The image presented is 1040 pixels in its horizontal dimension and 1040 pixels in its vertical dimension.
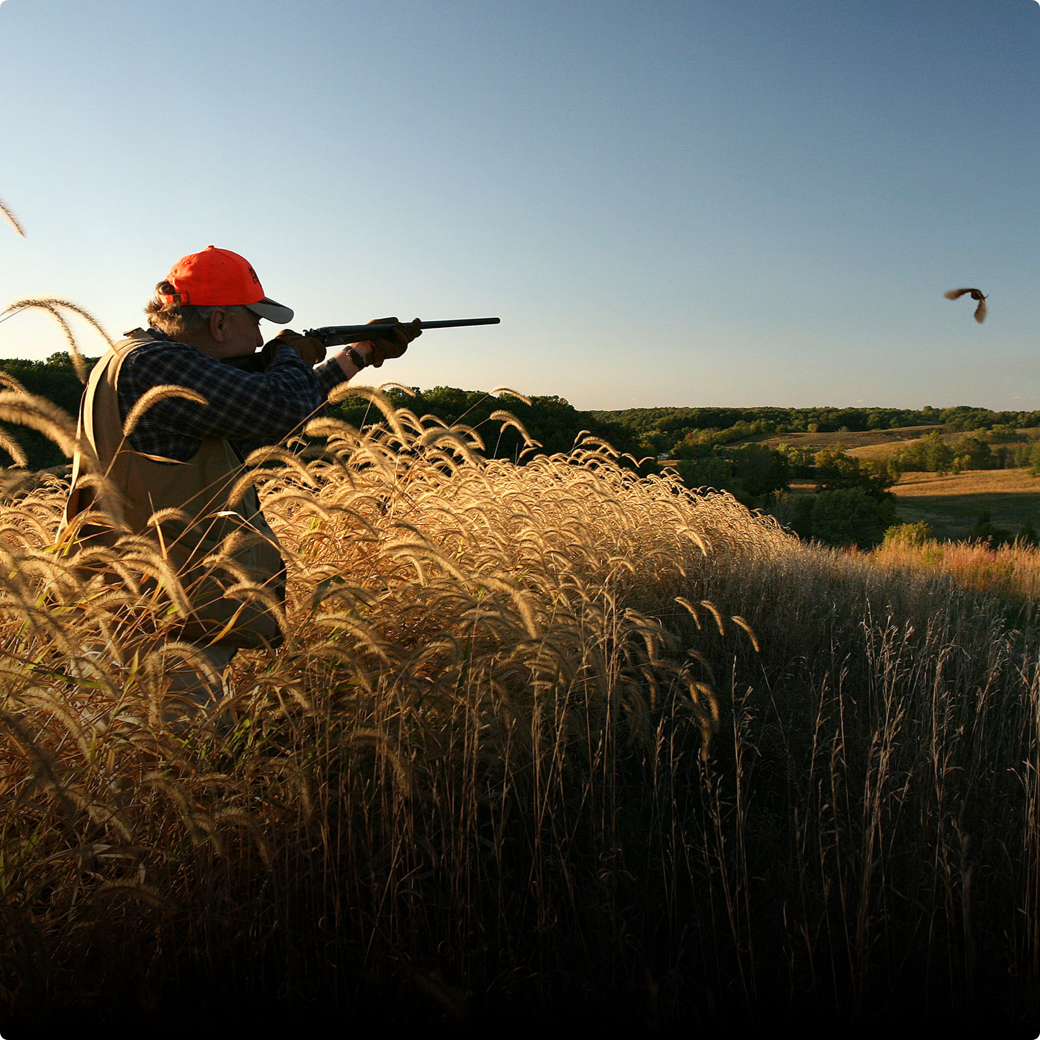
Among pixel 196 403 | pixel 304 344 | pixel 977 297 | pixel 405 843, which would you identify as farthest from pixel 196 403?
pixel 977 297

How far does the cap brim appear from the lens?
7.48 feet

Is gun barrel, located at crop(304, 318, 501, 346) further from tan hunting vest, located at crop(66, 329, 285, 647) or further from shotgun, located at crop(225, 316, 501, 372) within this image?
tan hunting vest, located at crop(66, 329, 285, 647)

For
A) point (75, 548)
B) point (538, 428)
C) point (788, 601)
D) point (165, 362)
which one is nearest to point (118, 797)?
point (75, 548)

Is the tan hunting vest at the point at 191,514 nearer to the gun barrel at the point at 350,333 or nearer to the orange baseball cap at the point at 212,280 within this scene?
the orange baseball cap at the point at 212,280

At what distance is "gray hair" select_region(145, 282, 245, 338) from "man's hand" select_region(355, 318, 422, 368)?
806mm

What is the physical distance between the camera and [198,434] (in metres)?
2.05

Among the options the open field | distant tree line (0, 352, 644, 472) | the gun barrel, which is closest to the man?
the gun barrel

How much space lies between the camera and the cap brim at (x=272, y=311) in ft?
7.48

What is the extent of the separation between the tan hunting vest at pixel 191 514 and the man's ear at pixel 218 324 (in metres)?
0.22

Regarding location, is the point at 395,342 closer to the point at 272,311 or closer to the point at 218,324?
the point at 272,311

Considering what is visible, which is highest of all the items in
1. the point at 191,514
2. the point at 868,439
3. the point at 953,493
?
the point at 868,439

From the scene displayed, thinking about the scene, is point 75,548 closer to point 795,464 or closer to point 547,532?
point 547,532

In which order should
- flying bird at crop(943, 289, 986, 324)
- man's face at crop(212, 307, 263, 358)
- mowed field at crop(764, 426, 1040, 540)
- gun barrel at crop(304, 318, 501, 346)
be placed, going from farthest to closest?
mowed field at crop(764, 426, 1040, 540), flying bird at crop(943, 289, 986, 324), gun barrel at crop(304, 318, 501, 346), man's face at crop(212, 307, 263, 358)

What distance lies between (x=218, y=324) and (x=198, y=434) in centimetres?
42
